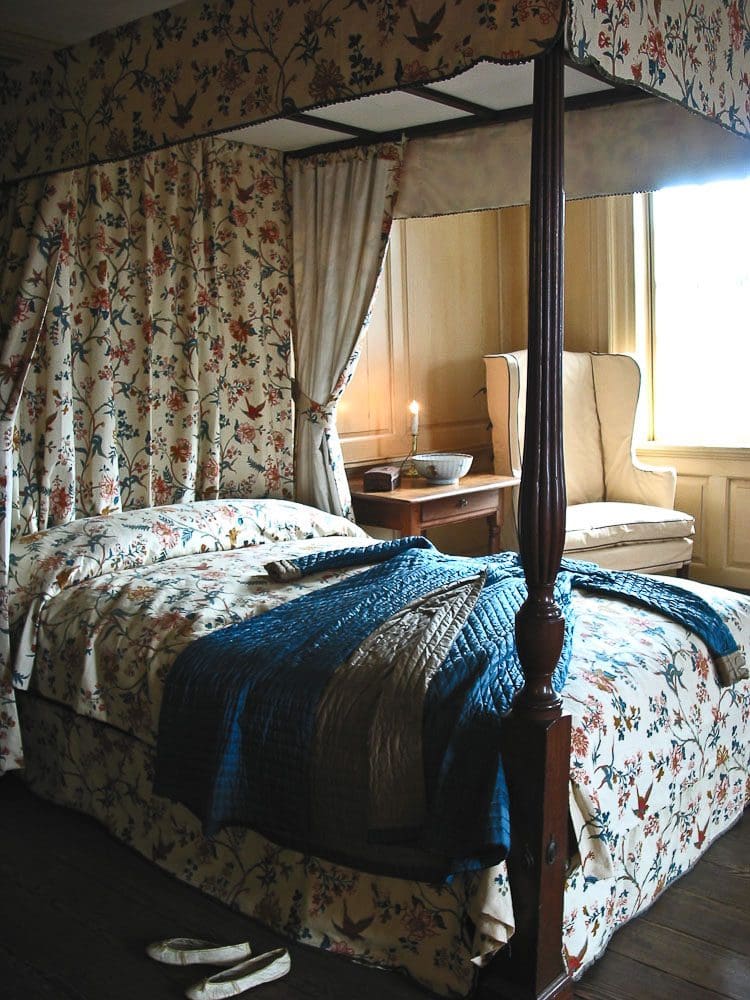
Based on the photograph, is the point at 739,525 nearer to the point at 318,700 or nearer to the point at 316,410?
the point at 316,410

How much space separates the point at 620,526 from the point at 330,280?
1687 millimetres

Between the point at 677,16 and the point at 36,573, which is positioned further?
the point at 36,573

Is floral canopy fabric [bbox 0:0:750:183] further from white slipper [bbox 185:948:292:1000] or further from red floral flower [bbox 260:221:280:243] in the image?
white slipper [bbox 185:948:292:1000]

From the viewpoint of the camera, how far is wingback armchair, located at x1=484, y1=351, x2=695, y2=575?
187 inches

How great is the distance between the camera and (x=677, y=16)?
2.20 meters

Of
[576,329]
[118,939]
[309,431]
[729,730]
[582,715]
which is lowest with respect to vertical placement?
[118,939]

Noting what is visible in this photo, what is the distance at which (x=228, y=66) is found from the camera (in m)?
2.37

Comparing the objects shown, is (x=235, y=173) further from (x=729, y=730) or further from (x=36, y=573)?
(x=729, y=730)

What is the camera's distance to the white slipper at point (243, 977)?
7.00ft

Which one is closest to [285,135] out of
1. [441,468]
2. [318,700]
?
[441,468]

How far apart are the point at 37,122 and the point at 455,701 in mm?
1987

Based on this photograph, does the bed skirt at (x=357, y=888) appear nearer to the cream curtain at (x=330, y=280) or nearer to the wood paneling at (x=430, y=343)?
the cream curtain at (x=330, y=280)

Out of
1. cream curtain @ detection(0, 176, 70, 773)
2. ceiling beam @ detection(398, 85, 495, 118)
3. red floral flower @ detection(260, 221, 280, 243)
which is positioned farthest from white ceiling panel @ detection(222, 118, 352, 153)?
cream curtain @ detection(0, 176, 70, 773)

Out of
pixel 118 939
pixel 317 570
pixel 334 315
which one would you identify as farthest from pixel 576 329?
pixel 118 939
